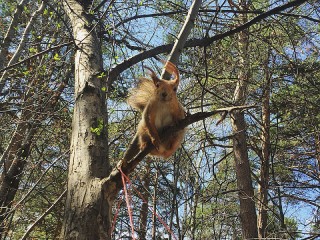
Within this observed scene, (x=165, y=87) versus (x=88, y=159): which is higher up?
(x=165, y=87)

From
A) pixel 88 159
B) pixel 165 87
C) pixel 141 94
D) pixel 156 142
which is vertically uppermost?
pixel 141 94

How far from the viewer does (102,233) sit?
2.12m

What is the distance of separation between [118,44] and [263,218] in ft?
15.4

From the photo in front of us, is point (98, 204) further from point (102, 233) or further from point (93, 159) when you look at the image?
point (93, 159)

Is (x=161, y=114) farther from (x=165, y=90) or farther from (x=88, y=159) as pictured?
(x=88, y=159)

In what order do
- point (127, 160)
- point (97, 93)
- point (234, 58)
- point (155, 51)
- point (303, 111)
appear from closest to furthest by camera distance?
point (127, 160), point (97, 93), point (155, 51), point (234, 58), point (303, 111)

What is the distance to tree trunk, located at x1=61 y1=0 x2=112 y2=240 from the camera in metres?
2.12

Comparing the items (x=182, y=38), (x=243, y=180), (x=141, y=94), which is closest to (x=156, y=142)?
(x=182, y=38)

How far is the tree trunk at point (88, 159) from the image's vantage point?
2125 mm

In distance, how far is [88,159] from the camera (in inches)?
96.7

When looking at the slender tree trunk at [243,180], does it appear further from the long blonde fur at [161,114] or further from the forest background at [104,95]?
the long blonde fur at [161,114]

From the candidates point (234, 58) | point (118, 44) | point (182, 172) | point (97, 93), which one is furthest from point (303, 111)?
point (97, 93)

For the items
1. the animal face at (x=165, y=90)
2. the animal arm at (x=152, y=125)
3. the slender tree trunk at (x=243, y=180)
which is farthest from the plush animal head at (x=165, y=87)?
the slender tree trunk at (x=243, y=180)

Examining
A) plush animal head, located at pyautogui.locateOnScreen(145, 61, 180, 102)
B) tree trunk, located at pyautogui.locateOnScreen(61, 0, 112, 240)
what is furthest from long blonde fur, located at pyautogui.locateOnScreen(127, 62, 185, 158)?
tree trunk, located at pyautogui.locateOnScreen(61, 0, 112, 240)
